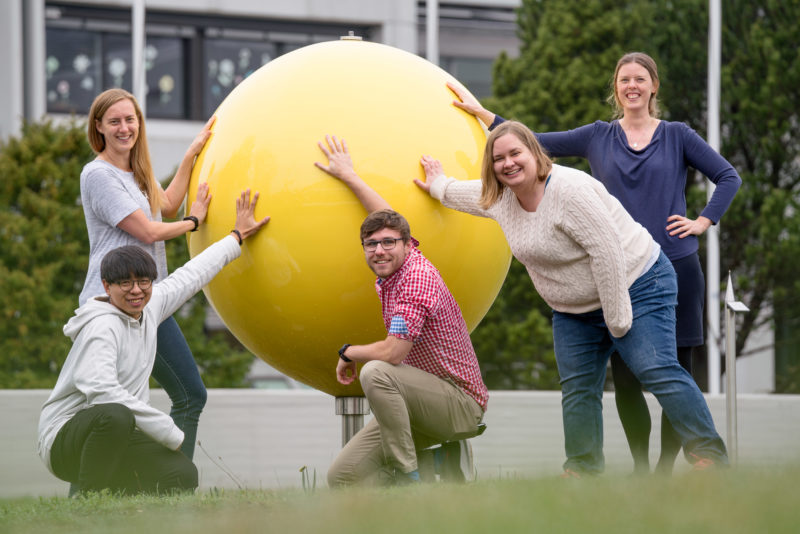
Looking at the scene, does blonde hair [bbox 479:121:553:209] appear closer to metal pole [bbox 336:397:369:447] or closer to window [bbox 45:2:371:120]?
metal pole [bbox 336:397:369:447]

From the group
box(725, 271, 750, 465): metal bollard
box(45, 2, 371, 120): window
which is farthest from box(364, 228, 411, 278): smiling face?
box(45, 2, 371, 120): window

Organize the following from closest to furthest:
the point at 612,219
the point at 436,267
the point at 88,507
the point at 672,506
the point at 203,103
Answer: the point at 672,506 < the point at 88,507 < the point at 612,219 < the point at 436,267 < the point at 203,103

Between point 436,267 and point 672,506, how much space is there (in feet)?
6.95

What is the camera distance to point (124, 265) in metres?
4.54

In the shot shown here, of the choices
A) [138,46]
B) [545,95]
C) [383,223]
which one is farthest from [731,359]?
[138,46]

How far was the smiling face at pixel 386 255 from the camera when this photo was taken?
4391mm

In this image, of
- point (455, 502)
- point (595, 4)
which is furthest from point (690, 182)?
point (455, 502)

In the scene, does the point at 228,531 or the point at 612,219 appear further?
the point at 612,219

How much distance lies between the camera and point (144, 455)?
4.67m

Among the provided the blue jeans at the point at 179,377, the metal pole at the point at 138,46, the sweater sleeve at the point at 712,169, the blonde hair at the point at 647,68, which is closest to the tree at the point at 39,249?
the metal pole at the point at 138,46

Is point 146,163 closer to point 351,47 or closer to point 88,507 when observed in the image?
point 351,47

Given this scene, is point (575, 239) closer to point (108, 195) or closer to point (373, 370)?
point (373, 370)

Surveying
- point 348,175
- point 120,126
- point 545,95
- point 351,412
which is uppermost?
point 545,95

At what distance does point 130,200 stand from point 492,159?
1.62m
